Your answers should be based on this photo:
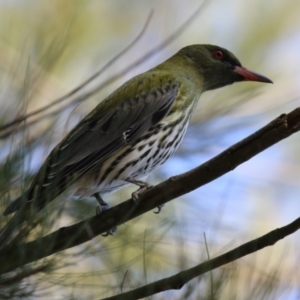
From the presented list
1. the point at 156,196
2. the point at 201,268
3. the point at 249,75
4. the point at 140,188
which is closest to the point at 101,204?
the point at 140,188

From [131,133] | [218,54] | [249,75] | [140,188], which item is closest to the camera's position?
[140,188]

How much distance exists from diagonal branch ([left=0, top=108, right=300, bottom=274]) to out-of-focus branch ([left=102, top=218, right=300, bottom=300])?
0.49ft

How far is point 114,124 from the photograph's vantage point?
2.26 m

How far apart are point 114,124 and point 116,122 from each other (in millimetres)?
12

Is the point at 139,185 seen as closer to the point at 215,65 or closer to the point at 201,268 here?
the point at 201,268

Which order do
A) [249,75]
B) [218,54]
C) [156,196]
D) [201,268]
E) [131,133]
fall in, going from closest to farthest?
[201,268] < [156,196] < [131,133] < [249,75] < [218,54]

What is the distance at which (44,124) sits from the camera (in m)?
1.36

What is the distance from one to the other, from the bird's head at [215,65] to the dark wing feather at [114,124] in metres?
0.29

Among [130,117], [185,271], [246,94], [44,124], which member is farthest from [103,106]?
[185,271]

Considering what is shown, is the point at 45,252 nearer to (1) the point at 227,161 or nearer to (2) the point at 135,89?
(1) the point at 227,161

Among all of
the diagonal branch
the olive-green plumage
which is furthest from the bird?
the diagonal branch

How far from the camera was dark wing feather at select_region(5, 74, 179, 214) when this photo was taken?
1.99 m

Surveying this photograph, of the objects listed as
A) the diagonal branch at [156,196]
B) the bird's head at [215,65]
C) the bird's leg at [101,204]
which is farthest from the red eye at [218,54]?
the diagonal branch at [156,196]

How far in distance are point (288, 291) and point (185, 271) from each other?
188mm
